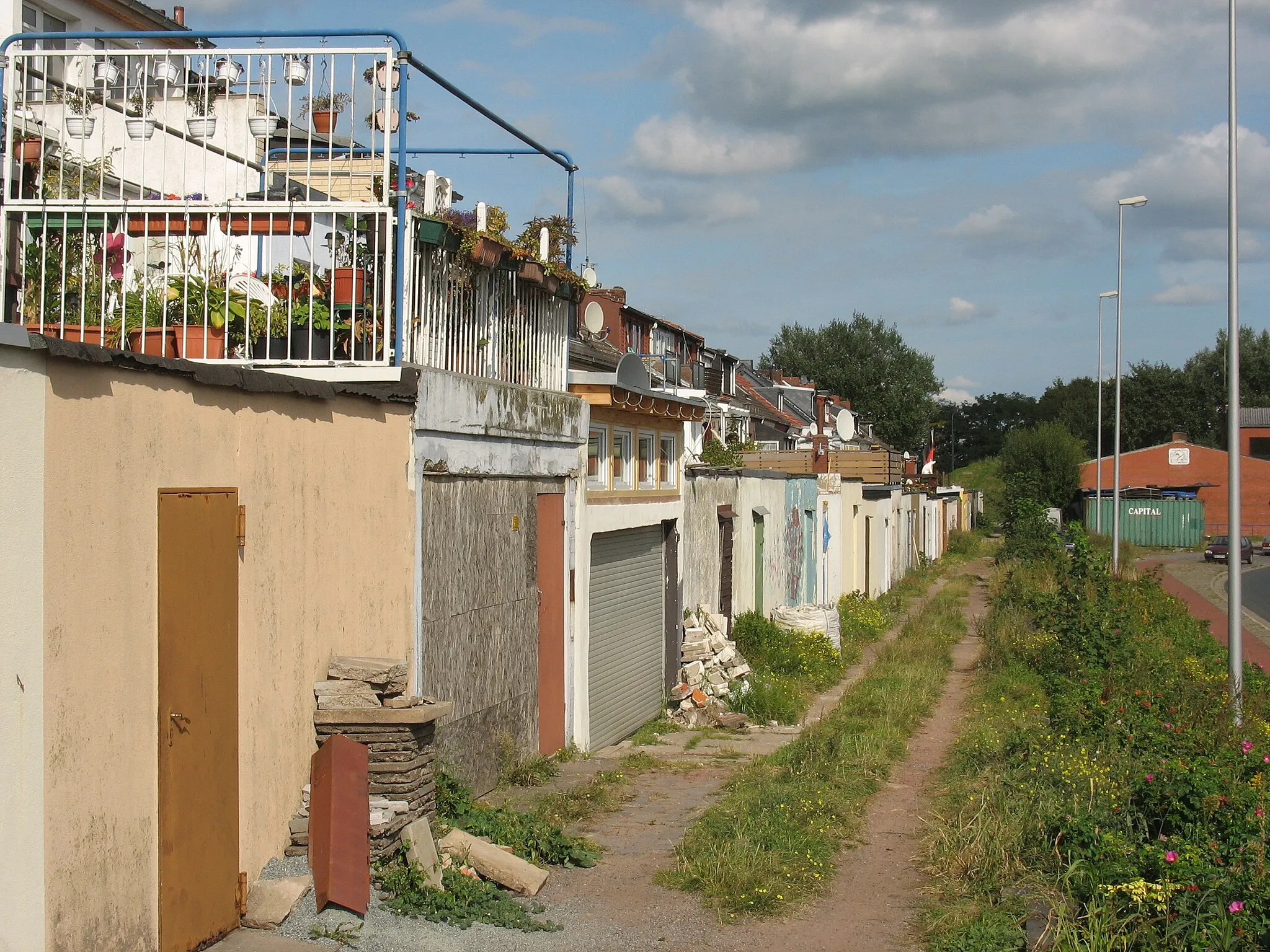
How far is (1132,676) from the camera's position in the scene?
12.7 m

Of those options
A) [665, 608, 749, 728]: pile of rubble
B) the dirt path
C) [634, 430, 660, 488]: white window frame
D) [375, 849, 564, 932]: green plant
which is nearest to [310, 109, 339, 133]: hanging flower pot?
[634, 430, 660, 488]: white window frame

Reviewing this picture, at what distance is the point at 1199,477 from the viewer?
67.4 meters

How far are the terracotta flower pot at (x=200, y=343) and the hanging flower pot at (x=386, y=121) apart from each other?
1718 mm

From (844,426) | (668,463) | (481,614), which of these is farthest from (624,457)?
(844,426)

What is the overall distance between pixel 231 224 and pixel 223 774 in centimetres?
406

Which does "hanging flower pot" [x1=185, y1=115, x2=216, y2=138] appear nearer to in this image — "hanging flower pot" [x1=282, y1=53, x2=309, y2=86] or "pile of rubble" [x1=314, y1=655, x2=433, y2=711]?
"hanging flower pot" [x1=282, y1=53, x2=309, y2=86]

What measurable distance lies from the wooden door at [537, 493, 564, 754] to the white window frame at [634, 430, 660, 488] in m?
2.29

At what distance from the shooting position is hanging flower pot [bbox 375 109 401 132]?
815 cm

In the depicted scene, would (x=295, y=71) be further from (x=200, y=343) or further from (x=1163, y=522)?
(x=1163, y=522)

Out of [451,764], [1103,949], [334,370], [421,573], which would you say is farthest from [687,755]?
[1103,949]

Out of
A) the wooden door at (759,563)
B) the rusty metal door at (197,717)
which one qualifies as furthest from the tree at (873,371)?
the rusty metal door at (197,717)

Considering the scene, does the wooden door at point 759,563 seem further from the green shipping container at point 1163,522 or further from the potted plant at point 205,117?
the green shipping container at point 1163,522

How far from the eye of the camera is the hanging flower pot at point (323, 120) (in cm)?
878

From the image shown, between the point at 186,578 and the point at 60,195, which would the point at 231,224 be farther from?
the point at 186,578
